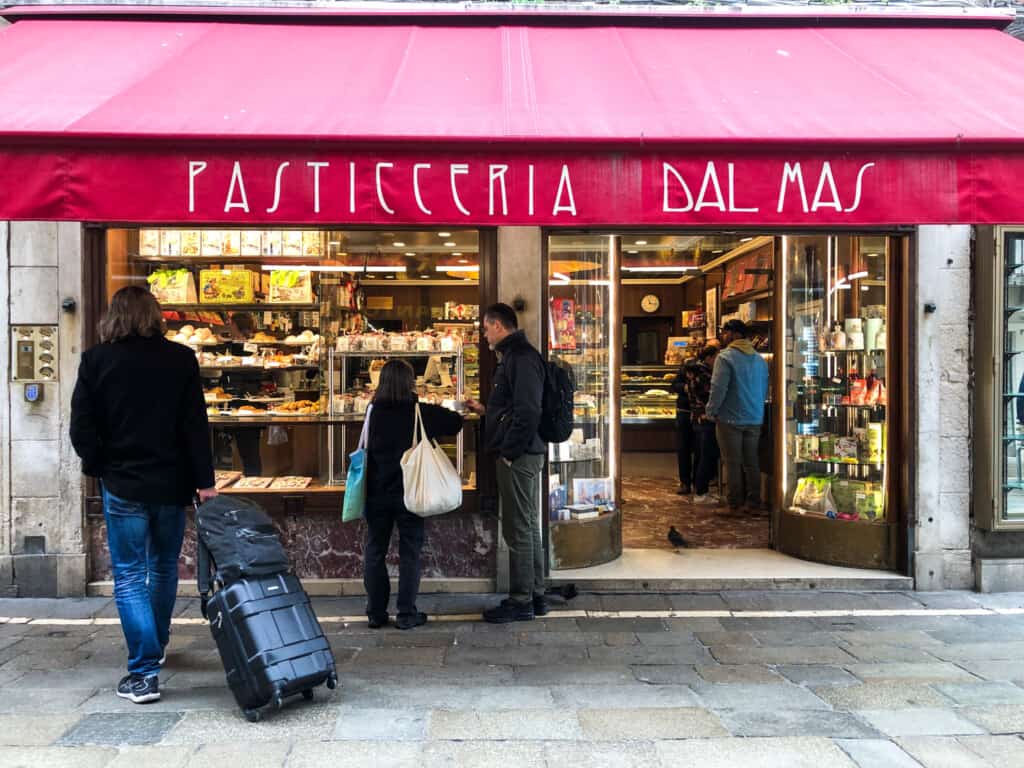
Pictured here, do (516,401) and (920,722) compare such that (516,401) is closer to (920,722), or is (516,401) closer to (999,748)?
(920,722)

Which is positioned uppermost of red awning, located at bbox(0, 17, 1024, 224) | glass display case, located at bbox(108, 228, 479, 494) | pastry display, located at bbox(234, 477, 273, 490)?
red awning, located at bbox(0, 17, 1024, 224)

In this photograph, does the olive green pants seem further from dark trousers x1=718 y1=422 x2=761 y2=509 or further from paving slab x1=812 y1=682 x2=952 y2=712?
dark trousers x1=718 y1=422 x2=761 y2=509

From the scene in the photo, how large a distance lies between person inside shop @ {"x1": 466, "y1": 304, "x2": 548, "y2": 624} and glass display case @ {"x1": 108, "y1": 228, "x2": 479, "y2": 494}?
2.94ft

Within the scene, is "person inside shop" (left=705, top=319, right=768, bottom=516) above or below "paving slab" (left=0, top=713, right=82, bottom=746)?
above

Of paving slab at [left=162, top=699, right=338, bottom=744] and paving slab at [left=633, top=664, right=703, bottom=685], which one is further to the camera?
paving slab at [left=633, top=664, right=703, bottom=685]

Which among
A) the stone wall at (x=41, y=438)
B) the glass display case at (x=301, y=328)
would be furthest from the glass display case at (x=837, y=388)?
the stone wall at (x=41, y=438)

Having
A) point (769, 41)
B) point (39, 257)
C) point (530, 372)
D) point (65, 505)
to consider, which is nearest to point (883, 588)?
point (530, 372)

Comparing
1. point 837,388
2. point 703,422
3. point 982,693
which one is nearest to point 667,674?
→ point 982,693

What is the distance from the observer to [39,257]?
642cm

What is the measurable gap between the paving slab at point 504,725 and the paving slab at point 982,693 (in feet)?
6.63

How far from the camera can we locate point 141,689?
14.6ft

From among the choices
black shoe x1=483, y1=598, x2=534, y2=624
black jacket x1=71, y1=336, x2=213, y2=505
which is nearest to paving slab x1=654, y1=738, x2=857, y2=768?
black shoe x1=483, y1=598, x2=534, y2=624

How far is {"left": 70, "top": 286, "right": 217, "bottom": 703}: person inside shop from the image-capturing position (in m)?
4.48

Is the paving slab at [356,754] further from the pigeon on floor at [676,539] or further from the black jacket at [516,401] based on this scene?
the pigeon on floor at [676,539]
